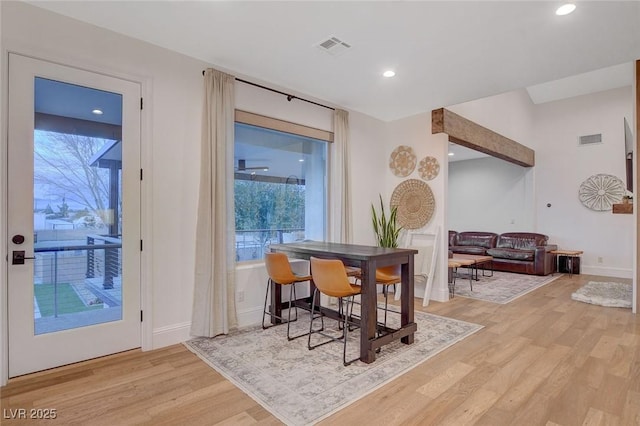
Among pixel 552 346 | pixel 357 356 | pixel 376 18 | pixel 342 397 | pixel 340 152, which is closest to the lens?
pixel 342 397

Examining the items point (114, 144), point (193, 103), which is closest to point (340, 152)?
point (193, 103)

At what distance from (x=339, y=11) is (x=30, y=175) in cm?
270

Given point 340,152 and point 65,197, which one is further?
point 340,152

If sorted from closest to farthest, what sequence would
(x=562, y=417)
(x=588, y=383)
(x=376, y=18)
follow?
(x=562, y=417) < (x=588, y=383) < (x=376, y=18)

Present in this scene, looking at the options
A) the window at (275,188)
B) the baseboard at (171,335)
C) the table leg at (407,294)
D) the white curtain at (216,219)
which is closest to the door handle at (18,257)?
the baseboard at (171,335)

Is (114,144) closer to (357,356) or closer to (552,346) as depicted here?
(357,356)

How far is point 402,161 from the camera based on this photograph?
534cm

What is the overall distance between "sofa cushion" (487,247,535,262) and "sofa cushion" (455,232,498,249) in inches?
13.9

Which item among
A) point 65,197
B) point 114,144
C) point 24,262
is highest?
point 114,144

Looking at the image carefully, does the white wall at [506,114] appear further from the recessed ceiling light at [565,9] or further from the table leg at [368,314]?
the table leg at [368,314]

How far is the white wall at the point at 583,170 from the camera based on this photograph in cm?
699

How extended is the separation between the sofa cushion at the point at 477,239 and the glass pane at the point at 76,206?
7.91 meters

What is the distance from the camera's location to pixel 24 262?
247cm

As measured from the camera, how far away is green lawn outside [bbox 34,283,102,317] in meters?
2.56
